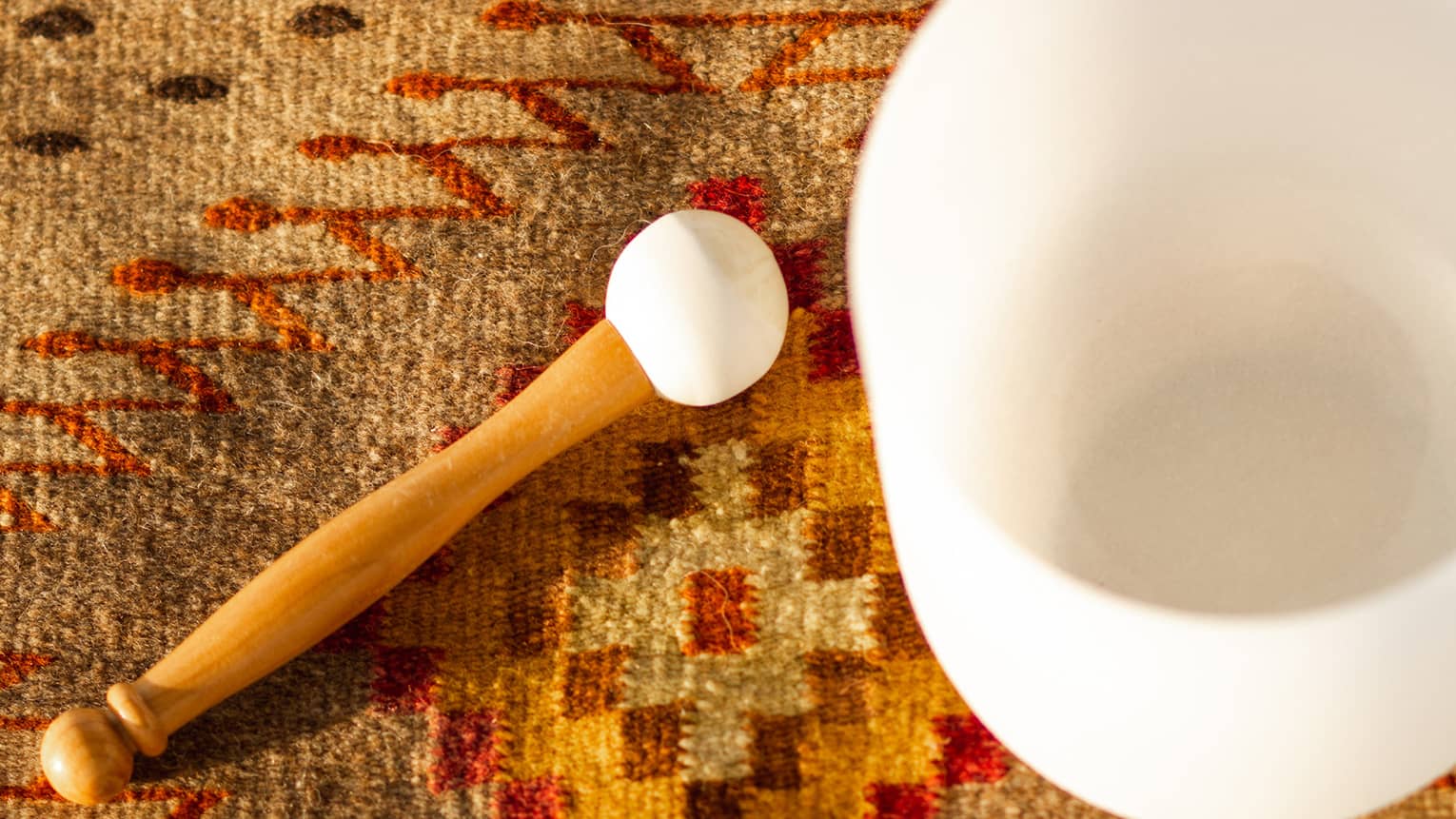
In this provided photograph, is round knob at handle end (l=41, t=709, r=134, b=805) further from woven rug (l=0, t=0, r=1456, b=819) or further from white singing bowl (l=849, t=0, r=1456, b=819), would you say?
white singing bowl (l=849, t=0, r=1456, b=819)

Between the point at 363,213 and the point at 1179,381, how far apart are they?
44 centimetres

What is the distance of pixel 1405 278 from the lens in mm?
695

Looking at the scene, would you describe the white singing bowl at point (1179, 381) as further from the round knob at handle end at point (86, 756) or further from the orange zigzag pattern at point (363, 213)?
the round knob at handle end at point (86, 756)

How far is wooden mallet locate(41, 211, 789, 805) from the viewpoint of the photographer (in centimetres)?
55

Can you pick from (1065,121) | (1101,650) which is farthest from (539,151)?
(1101,650)

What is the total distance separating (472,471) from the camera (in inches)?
22.3

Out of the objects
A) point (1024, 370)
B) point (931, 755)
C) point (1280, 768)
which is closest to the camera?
point (1280, 768)

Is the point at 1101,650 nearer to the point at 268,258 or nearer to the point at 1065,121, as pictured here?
the point at 1065,121

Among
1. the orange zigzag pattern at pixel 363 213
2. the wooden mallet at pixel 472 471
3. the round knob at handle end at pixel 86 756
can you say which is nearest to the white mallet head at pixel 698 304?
the wooden mallet at pixel 472 471

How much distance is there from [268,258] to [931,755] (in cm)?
41

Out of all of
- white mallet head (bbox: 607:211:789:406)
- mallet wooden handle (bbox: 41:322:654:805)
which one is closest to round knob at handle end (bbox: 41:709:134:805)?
mallet wooden handle (bbox: 41:322:654:805)

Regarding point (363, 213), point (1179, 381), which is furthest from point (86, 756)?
point (1179, 381)

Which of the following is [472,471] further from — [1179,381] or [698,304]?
[1179,381]

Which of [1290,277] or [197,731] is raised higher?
[1290,277]
